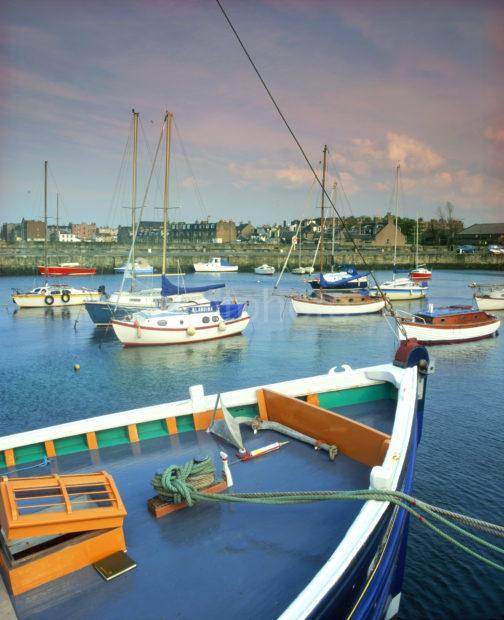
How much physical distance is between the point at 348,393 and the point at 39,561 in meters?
6.19

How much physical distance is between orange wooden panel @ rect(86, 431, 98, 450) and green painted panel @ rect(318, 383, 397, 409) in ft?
13.0

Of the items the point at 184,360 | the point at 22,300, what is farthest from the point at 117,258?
the point at 184,360

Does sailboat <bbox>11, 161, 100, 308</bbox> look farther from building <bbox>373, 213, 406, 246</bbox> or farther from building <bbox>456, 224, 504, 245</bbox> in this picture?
building <bbox>456, 224, 504, 245</bbox>

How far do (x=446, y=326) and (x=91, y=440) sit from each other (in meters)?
25.1

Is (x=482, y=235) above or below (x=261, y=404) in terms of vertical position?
above

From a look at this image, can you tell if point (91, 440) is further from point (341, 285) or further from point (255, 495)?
point (341, 285)

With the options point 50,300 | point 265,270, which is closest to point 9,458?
point 50,300

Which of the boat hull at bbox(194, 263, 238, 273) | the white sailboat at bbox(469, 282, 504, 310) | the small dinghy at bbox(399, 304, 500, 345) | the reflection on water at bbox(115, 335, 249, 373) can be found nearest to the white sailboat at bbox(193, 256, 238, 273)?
the boat hull at bbox(194, 263, 238, 273)

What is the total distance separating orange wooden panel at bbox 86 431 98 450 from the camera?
7.02m

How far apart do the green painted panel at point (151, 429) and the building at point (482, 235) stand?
14455cm

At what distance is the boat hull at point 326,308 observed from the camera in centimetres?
3994

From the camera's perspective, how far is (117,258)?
9231 centimetres

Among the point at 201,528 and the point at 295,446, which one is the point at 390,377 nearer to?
the point at 295,446

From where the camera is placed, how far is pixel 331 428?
690 cm
